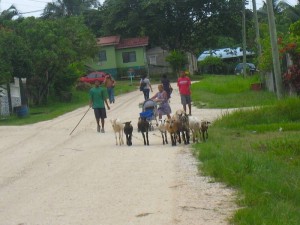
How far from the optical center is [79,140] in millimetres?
18328

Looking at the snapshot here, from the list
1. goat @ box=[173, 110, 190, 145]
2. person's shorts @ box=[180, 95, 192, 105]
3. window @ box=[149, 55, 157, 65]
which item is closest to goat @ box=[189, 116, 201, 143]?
goat @ box=[173, 110, 190, 145]

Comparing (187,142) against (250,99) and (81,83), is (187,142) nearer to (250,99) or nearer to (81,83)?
(250,99)

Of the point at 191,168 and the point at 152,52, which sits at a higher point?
the point at 152,52

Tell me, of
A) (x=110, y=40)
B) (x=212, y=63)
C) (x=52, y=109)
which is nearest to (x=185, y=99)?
(x=52, y=109)

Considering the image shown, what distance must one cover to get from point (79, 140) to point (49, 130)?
427 centimetres

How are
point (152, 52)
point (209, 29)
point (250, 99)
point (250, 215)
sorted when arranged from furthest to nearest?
point (152, 52) → point (209, 29) → point (250, 99) → point (250, 215)

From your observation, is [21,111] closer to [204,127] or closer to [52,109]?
[52,109]

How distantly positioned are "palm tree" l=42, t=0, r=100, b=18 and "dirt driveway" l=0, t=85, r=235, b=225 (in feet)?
194

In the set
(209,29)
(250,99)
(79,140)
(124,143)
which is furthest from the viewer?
(209,29)

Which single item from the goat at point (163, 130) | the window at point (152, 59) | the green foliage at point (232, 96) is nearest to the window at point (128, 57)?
the window at point (152, 59)

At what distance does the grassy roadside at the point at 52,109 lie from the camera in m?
28.5

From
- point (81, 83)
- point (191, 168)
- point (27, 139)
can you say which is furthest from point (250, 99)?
point (81, 83)

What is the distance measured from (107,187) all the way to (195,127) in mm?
5251

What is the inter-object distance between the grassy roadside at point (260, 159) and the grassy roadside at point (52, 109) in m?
12.2
